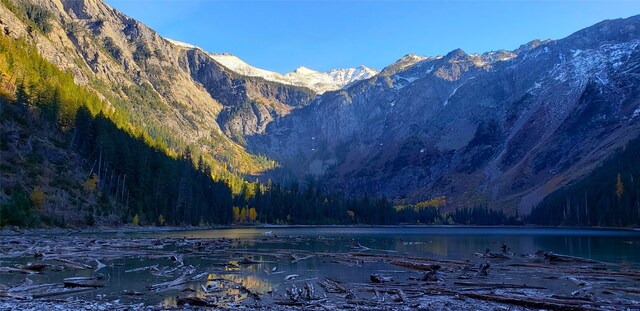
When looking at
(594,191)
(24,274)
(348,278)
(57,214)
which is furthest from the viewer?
(594,191)

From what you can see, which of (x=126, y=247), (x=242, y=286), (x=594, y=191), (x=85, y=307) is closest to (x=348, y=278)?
(x=242, y=286)

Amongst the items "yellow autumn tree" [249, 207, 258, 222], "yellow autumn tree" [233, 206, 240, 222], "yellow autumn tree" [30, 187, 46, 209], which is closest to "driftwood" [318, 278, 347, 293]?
"yellow autumn tree" [30, 187, 46, 209]

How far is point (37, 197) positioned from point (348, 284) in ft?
238

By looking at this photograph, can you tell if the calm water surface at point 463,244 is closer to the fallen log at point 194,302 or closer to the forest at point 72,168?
the forest at point 72,168

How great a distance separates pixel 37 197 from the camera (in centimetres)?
8194

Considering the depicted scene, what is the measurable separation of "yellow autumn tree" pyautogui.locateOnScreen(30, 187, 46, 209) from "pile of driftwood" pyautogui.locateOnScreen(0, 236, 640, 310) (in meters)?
35.2

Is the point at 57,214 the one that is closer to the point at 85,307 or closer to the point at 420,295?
the point at 85,307

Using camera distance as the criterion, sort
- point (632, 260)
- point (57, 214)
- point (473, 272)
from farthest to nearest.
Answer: point (57, 214), point (632, 260), point (473, 272)

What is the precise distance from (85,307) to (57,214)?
246 feet

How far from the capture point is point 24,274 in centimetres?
3228

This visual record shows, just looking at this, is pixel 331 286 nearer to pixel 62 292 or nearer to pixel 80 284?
pixel 80 284

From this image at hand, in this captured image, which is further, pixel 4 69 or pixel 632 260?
pixel 4 69

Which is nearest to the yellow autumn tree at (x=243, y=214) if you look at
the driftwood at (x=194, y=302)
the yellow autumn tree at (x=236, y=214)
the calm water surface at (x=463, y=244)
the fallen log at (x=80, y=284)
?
the yellow autumn tree at (x=236, y=214)

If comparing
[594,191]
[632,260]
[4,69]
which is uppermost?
[4,69]
